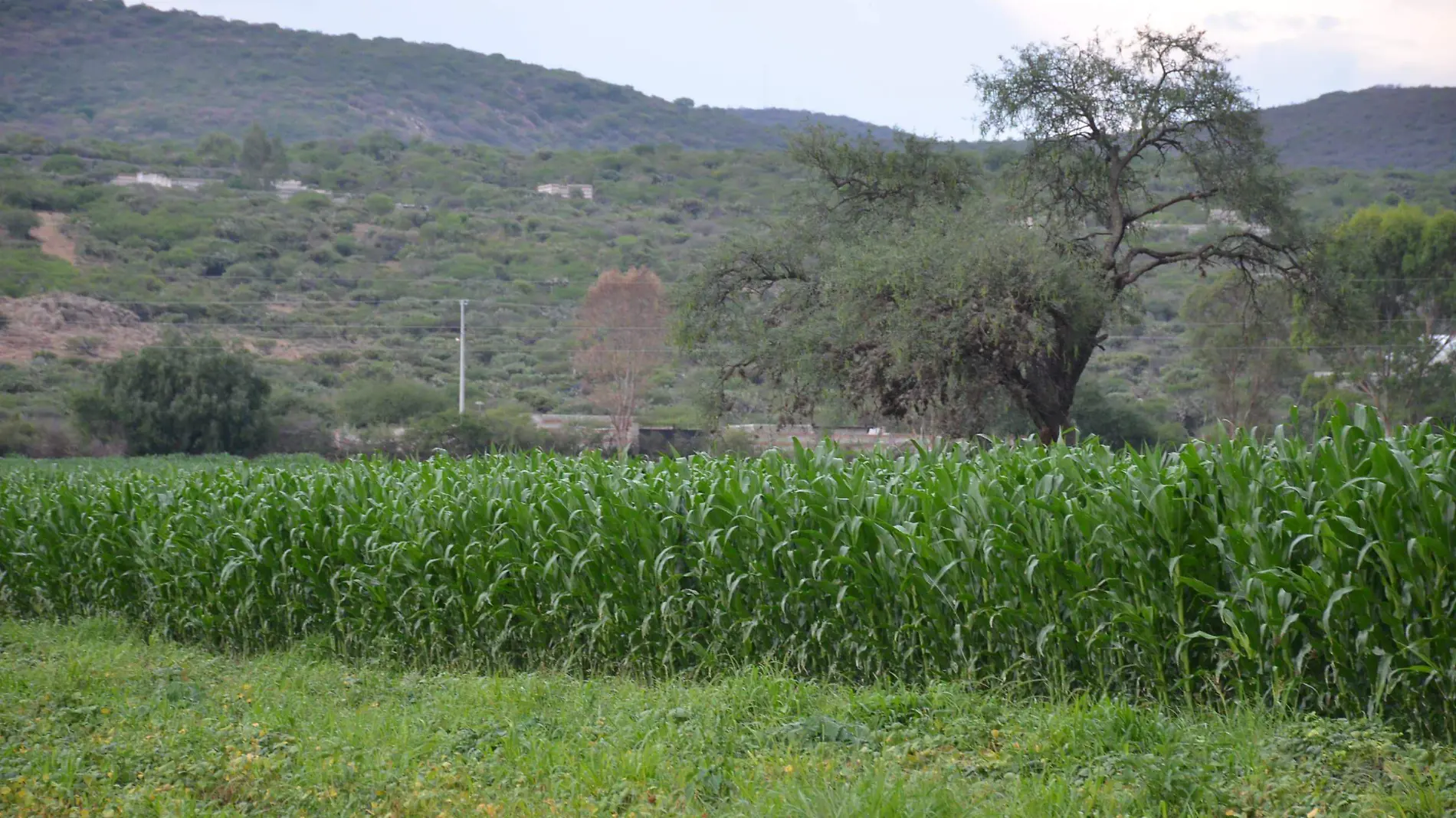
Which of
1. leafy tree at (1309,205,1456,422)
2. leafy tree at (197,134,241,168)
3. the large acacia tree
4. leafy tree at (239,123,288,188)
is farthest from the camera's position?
leafy tree at (197,134,241,168)

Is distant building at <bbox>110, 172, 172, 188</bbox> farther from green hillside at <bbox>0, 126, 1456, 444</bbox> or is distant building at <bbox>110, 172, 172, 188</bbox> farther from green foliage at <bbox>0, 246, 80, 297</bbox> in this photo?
green foliage at <bbox>0, 246, 80, 297</bbox>

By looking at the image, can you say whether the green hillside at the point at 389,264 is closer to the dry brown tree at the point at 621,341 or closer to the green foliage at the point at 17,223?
the green foliage at the point at 17,223

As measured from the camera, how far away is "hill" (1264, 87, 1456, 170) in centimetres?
6525

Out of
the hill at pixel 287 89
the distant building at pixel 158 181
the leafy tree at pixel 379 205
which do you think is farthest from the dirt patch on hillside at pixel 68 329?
the hill at pixel 287 89

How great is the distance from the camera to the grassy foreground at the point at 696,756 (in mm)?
3756

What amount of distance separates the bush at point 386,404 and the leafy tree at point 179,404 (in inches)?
128

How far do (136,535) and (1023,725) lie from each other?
7.41 metres

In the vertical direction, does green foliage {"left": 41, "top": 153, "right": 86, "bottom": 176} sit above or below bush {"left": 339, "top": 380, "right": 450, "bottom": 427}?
above

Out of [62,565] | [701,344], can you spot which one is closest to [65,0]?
[701,344]

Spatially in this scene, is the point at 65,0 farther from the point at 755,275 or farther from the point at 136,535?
the point at 136,535

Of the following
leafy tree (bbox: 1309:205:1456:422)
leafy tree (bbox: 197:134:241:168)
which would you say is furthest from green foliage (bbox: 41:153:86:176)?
leafy tree (bbox: 1309:205:1456:422)

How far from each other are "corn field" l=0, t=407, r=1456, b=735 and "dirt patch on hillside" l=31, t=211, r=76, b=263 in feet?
169

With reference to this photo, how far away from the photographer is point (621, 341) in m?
48.2

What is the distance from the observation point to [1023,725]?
462 centimetres
